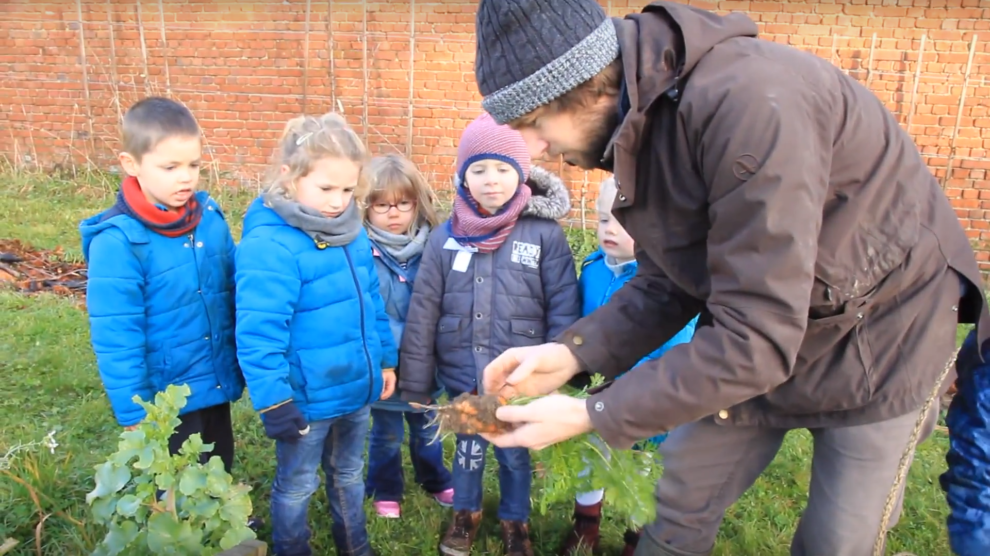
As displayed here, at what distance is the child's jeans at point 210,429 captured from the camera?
2.88 meters

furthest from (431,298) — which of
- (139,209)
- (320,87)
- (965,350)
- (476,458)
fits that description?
(320,87)

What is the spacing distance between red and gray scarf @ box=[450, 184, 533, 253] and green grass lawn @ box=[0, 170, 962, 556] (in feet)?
3.91

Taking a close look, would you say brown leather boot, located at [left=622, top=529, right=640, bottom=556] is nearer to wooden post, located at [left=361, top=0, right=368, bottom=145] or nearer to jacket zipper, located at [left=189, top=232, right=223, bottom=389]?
jacket zipper, located at [left=189, top=232, right=223, bottom=389]

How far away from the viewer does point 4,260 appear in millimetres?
6770

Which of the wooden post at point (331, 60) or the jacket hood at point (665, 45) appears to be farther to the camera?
the wooden post at point (331, 60)

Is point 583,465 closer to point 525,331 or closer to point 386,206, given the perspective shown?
point 525,331

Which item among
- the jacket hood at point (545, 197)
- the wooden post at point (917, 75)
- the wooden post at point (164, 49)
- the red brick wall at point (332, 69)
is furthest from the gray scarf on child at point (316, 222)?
the wooden post at point (164, 49)

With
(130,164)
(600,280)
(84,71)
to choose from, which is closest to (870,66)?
(600,280)

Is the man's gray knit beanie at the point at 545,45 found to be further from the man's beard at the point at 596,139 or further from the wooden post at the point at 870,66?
the wooden post at the point at 870,66

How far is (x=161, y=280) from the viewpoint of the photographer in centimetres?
272

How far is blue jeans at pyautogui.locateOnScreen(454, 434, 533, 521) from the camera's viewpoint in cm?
Result: 312

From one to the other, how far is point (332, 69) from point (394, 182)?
596 centimetres

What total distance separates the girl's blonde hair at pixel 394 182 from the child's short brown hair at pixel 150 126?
0.80 metres

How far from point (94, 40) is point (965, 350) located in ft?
34.0
